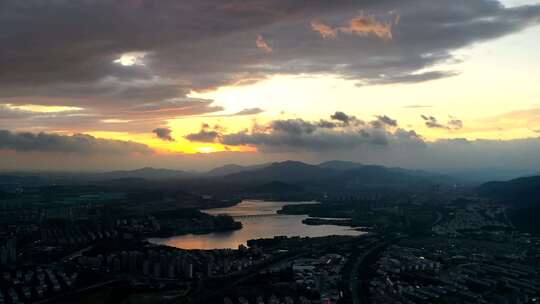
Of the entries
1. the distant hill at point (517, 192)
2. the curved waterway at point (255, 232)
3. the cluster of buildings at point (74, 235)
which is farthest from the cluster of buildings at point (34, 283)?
the distant hill at point (517, 192)

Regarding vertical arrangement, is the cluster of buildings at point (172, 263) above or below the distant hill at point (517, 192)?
below

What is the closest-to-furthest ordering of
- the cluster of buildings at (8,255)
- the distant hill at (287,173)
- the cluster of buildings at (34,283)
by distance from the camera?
the cluster of buildings at (34,283) < the cluster of buildings at (8,255) < the distant hill at (287,173)

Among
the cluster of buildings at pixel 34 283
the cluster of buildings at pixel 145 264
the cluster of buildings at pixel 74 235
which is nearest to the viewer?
the cluster of buildings at pixel 34 283

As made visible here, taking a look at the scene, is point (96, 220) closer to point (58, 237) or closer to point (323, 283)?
point (58, 237)

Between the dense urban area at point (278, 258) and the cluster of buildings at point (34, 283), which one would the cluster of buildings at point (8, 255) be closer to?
the dense urban area at point (278, 258)

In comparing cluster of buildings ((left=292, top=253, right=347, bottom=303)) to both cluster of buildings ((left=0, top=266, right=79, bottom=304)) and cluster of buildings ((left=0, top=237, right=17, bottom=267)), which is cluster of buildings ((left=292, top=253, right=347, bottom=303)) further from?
cluster of buildings ((left=0, top=237, right=17, bottom=267))

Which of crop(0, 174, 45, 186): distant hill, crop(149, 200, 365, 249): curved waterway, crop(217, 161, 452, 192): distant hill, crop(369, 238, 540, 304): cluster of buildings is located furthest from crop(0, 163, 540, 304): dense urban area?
crop(0, 174, 45, 186): distant hill

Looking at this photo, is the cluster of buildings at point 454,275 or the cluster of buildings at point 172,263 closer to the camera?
the cluster of buildings at point 454,275
